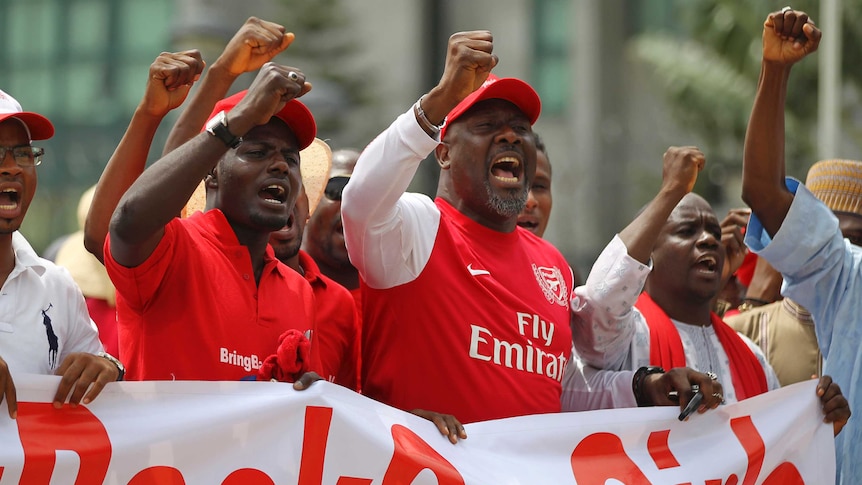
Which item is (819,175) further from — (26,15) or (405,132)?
(26,15)

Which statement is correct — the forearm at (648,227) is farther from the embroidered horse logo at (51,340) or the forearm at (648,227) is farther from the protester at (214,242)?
the embroidered horse logo at (51,340)

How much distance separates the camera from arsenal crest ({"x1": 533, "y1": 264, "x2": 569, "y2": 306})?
16.9ft

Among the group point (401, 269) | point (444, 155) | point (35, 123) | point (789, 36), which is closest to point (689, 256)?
point (789, 36)

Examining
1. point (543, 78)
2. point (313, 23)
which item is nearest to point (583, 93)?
point (543, 78)

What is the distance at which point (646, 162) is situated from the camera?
29172 millimetres

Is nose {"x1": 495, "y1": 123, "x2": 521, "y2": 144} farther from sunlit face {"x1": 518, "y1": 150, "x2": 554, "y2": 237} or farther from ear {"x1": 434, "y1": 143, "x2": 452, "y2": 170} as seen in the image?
sunlit face {"x1": 518, "y1": 150, "x2": 554, "y2": 237}

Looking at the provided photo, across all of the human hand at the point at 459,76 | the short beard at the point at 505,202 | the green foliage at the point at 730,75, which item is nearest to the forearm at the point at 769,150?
the short beard at the point at 505,202

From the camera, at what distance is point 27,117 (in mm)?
4426

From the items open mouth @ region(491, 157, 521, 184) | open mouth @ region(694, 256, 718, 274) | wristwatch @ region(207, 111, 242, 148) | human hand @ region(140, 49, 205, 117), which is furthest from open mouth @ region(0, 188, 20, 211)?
open mouth @ region(694, 256, 718, 274)

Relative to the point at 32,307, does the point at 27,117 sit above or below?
above

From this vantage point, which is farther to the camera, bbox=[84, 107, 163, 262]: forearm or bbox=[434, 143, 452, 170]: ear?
bbox=[434, 143, 452, 170]: ear

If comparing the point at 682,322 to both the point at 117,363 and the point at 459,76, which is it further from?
the point at 117,363

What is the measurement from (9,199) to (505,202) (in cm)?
166

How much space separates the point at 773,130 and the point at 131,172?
7.71 feet
